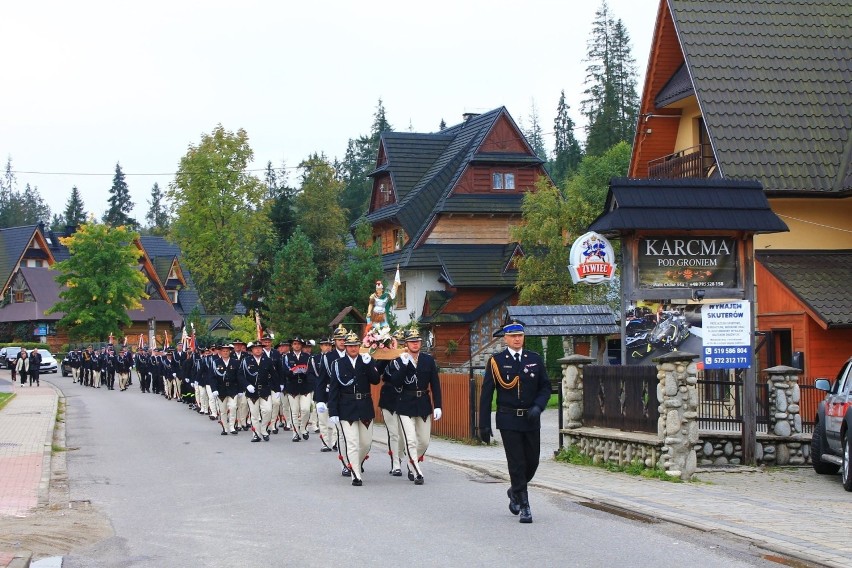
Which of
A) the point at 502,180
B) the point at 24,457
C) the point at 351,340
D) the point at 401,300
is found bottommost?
the point at 24,457

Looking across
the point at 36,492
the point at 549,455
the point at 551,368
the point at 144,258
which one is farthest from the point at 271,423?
the point at 144,258

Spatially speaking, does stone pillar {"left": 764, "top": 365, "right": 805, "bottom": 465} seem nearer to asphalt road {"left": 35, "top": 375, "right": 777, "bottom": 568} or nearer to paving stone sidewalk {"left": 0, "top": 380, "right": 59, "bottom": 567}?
asphalt road {"left": 35, "top": 375, "right": 777, "bottom": 568}

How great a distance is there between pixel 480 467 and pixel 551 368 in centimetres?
2726

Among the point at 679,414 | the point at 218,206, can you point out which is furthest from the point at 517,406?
the point at 218,206

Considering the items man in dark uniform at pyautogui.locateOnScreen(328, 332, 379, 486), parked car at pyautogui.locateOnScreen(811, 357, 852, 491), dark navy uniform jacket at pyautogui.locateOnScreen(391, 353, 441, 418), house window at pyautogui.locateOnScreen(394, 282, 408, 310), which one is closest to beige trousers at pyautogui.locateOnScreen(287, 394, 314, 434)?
man in dark uniform at pyautogui.locateOnScreen(328, 332, 379, 486)

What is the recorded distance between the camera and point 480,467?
16.8m

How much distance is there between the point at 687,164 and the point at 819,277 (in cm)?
511

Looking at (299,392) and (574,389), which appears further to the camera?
(299,392)

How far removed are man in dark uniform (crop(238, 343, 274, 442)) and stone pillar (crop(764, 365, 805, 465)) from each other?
33.7ft

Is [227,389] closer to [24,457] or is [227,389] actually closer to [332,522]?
[24,457]

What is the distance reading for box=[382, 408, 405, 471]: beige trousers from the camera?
53.1ft

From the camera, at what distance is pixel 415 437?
1539 centimetres

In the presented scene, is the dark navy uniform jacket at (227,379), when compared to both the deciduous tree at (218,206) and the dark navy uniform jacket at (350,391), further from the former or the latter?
the deciduous tree at (218,206)

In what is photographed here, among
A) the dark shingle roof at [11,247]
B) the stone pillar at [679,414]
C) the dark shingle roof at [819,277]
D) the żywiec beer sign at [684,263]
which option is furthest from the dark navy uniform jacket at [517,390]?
the dark shingle roof at [11,247]
